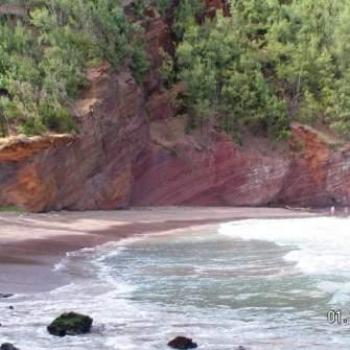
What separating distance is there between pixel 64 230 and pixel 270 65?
79.8 feet

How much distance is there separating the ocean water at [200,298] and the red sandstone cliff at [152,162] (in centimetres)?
1028

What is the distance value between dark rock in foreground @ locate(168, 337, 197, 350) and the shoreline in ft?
17.1

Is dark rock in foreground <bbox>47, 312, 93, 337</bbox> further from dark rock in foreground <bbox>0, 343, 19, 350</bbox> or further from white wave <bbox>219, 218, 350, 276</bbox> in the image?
white wave <bbox>219, 218, 350, 276</bbox>

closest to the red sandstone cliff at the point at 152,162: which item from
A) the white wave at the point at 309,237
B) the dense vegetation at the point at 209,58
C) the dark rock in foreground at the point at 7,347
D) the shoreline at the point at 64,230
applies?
the dense vegetation at the point at 209,58

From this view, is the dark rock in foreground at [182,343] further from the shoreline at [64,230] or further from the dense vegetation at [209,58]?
the dense vegetation at [209,58]

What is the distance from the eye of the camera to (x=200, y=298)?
12922 millimetres

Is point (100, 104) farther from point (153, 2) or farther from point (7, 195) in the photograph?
point (153, 2)

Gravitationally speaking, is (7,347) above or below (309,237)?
below

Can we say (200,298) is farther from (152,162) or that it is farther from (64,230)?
(152,162)

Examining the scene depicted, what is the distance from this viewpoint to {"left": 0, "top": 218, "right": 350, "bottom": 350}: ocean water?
966 centimetres

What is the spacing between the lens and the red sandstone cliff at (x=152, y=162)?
31906 mm

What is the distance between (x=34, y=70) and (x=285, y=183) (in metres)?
16.0

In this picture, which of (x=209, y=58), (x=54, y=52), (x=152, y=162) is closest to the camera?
(x=54, y=52)

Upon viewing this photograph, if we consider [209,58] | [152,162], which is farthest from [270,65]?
[152,162]
